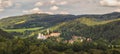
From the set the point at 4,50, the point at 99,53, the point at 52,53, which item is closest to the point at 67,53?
the point at 52,53

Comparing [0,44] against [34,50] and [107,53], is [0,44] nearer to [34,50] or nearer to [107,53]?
[34,50]

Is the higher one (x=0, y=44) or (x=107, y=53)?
(x=0, y=44)

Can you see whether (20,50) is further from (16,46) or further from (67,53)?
(67,53)

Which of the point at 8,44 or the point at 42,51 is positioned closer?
the point at 42,51

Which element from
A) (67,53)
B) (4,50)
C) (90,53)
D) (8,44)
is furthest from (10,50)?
(90,53)

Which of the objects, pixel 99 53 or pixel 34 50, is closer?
pixel 34 50

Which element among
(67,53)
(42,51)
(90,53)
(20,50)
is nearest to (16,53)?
(20,50)

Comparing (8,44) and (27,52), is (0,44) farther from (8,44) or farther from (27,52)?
(27,52)
